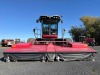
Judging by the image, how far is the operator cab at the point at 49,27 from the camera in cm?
1822

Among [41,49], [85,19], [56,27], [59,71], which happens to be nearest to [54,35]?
[56,27]

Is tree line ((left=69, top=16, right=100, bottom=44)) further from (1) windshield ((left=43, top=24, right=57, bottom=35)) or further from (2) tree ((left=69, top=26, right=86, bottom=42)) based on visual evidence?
(1) windshield ((left=43, top=24, right=57, bottom=35))

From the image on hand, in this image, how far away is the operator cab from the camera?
59.8ft

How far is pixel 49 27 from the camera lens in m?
18.5

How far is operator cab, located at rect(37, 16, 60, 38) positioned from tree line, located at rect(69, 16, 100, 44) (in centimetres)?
4722

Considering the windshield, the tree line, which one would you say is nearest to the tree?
the tree line

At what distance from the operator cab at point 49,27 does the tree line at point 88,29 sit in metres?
47.2

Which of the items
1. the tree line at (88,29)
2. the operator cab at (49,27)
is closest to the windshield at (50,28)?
the operator cab at (49,27)

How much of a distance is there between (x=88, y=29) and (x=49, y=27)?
171 feet

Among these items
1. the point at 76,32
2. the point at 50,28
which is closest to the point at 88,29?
the point at 76,32

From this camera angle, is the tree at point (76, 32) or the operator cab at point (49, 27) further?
the tree at point (76, 32)

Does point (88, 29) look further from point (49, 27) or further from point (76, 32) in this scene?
point (49, 27)

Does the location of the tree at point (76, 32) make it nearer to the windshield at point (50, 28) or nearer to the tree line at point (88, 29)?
the tree line at point (88, 29)

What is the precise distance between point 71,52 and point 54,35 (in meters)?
6.18
